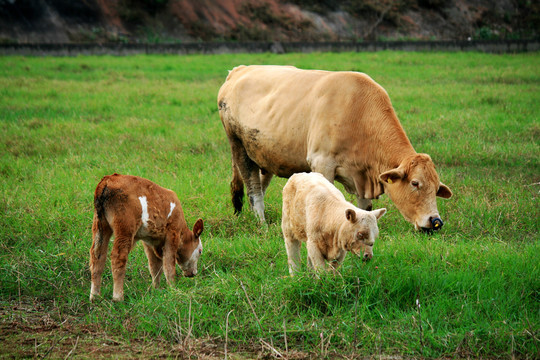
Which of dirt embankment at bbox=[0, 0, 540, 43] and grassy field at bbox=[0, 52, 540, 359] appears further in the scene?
dirt embankment at bbox=[0, 0, 540, 43]

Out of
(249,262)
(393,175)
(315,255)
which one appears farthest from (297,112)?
(315,255)

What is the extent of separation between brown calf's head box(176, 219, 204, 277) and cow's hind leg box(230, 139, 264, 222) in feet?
6.58

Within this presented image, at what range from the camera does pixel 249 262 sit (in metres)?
5.16

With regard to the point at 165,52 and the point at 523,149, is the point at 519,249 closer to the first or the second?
the point at 523,149

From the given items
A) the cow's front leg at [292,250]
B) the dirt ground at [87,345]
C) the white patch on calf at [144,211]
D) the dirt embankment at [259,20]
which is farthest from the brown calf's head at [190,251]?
the dirt embankment at [259,20]

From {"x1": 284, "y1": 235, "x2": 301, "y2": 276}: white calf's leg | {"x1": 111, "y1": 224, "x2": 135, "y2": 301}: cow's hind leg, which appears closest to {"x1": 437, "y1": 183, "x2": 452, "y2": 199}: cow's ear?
{"x1": 284, "y1": 235, "x2": 301, "y2": 276}: white calf's leg

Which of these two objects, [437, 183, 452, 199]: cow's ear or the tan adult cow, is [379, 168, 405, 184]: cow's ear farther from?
[437, 183, 452, 199]: cow's ear

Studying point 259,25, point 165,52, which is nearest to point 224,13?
point 259,25

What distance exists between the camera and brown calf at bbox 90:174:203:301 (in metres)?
4.46

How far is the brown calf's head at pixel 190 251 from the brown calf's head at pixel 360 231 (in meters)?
1.43

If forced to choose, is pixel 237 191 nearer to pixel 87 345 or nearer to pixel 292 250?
pixel 292 250

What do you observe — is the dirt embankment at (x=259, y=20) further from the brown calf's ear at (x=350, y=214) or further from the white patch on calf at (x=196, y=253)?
the brown calf's ear at (x=350, y=214)

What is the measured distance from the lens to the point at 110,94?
13984mm

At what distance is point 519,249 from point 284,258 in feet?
7.02
